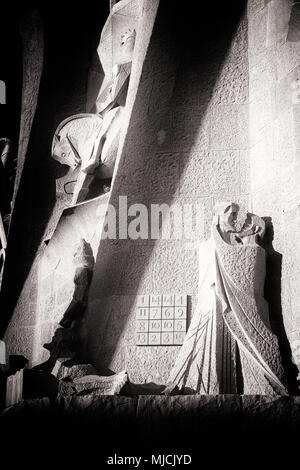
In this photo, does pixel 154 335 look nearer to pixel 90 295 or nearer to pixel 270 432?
pixel 90 295

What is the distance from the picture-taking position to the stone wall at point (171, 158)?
19.2 feet

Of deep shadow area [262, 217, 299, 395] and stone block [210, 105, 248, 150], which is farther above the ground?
stone block [210, 105, 248, 150]

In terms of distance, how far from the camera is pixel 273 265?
5660mm

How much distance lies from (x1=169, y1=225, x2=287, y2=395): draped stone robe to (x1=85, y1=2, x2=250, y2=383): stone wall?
273 millimetres

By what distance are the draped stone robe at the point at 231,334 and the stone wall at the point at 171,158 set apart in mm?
273

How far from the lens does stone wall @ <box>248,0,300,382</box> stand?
554 centimetres

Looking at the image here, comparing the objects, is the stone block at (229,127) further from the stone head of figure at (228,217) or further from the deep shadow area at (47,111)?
the deep shadow area at (47,111)

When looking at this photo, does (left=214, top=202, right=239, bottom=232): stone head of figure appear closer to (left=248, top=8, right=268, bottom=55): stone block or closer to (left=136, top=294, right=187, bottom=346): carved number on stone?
(left=136, top=294, right=187, bottom=346): carved number on stone

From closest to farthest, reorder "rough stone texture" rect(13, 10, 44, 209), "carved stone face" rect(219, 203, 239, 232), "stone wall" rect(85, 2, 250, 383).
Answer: "carved stone face" rect(219, 203, 239, 232), "stone wall" rect(85, 2, 250, 383), "rough stone texture" rect(13, 10, 44, 209)

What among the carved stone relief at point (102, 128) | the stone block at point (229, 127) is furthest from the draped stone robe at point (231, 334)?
the carved stone relief at point (102, 128)

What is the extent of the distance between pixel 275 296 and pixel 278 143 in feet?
3.08

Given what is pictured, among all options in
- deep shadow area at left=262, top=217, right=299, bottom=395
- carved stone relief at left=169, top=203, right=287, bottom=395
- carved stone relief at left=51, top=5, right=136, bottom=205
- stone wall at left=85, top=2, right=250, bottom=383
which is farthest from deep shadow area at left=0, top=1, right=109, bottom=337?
deep shadow area at left=262, top=217, right=299, bottom=395
